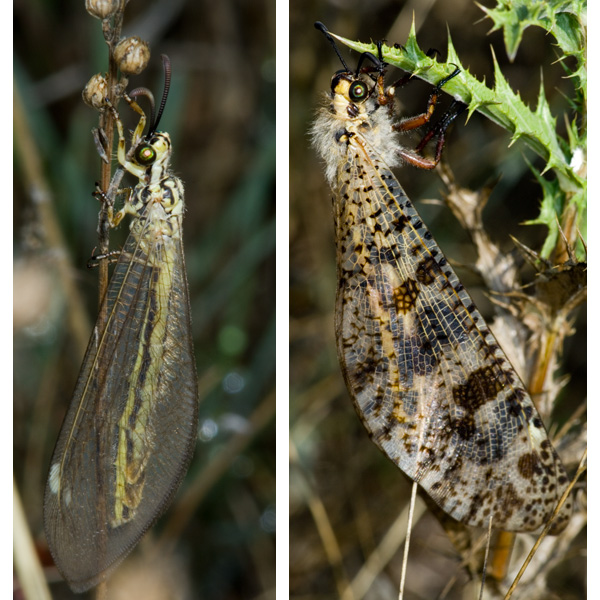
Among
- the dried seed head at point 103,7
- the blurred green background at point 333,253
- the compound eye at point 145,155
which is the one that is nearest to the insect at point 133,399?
the compound eye at point 145,155

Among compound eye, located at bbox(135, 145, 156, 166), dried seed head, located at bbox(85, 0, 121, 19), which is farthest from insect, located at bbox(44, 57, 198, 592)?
dried seed head, located at bbox(85, 0, 121, 19)

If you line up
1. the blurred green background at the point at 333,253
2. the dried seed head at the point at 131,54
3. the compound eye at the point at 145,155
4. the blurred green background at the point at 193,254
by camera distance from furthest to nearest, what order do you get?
the blurred green background at the point at 333,253 < the blurred green background at the point at 193,254 < the compound eye at the point at 145,155 < the dried seed head at the point at 131,54

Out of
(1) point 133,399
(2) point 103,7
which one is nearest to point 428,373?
(1) point 133,399

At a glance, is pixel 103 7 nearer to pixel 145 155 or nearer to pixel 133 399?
Result: pixel 145 155

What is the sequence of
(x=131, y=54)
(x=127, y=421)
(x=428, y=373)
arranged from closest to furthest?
(x=131, y=54)
(x=127, y=421)
(x=428, y=373)

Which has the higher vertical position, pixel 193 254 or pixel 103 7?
pixel 103 7

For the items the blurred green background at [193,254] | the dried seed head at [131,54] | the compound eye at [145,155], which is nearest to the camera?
the dried seed head at [131,54]

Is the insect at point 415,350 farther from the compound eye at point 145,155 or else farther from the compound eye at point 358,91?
the compound eye at point 145,155
